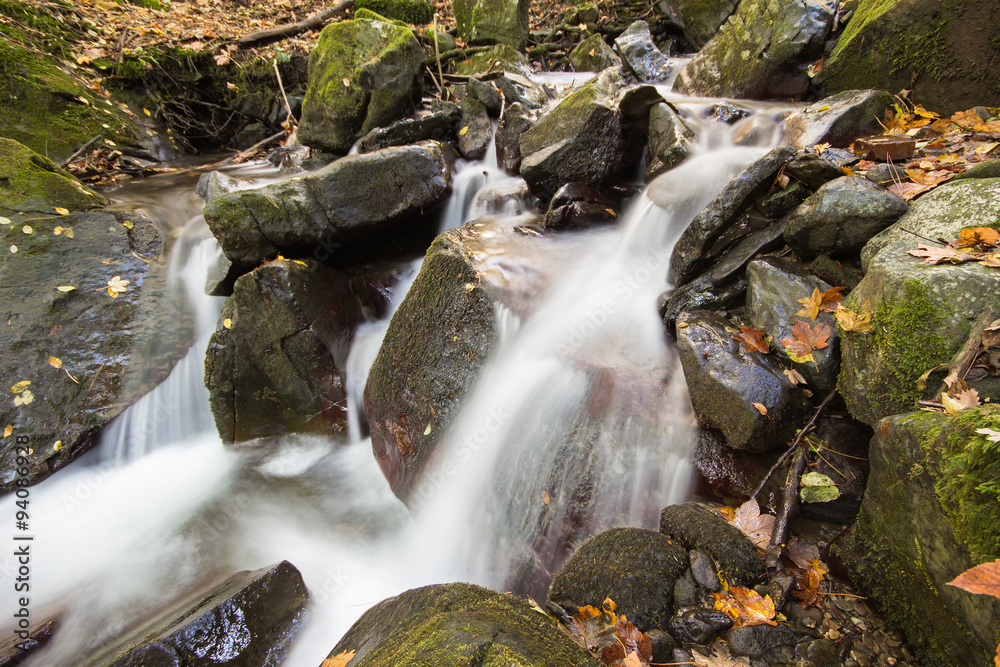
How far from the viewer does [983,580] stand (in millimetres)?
1214

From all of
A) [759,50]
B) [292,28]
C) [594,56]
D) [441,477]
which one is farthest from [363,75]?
[441,477]

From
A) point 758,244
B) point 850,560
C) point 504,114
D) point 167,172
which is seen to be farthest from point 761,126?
point 167,172

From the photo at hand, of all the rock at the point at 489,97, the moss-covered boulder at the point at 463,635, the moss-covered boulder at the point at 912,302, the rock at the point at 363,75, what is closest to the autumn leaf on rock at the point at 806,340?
the moss-covered boulder at the point at 912,302

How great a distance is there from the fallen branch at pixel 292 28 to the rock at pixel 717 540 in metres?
12.6

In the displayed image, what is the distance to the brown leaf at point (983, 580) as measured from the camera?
117cm

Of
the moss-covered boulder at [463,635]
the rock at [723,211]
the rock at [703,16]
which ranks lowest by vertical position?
the moss-covered boulder at [463,635]

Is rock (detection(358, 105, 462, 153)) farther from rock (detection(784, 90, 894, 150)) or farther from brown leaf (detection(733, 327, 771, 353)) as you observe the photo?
brown leaf (detection(733, 327, 771, 353))

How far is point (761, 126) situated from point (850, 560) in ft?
15.3

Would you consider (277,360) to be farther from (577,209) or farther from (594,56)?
(594,56)

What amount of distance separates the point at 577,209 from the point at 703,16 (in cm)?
660

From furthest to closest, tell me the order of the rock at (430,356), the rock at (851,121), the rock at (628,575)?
1. the rock at (851,121)
2. the rock at (430,356)
3. the rock at (628,575)

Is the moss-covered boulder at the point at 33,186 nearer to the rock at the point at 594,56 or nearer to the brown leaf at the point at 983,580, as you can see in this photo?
the brown leaf at the point at 983,580

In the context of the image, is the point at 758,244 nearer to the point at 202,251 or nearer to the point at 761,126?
the point at 761,126

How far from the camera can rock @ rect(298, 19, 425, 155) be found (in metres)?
7.09
